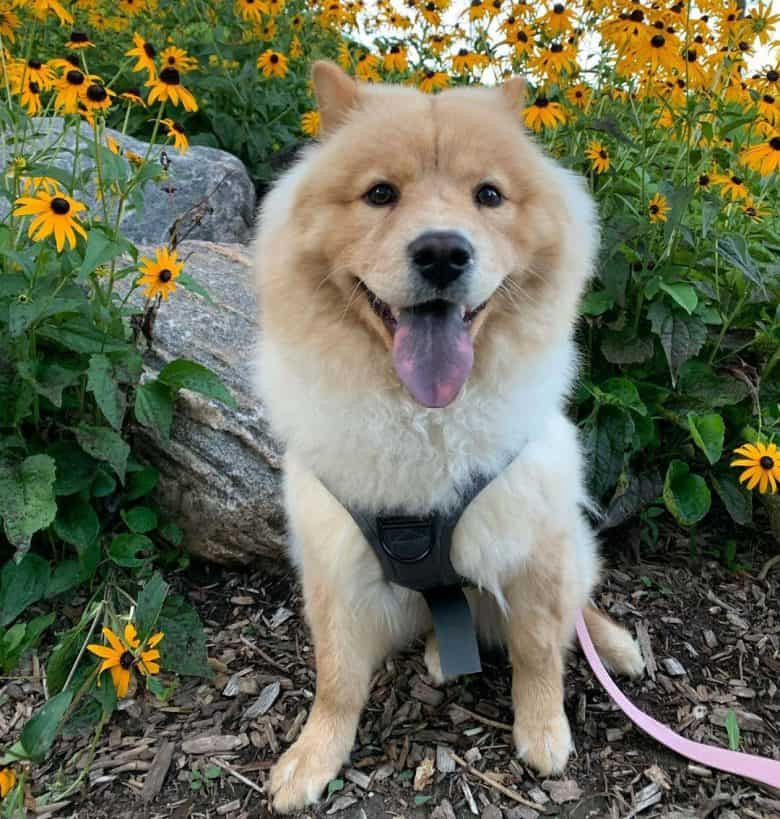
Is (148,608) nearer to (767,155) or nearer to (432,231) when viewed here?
(432,231)

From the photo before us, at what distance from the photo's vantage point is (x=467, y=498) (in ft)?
6.49

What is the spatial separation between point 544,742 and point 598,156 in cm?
229

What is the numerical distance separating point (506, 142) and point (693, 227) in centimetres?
150

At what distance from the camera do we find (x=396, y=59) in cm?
418

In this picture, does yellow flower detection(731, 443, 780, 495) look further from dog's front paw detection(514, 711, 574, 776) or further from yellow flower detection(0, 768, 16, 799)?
yellow flower detection(0, 768, 16, 799)

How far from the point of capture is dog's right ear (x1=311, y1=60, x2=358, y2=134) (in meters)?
2.02

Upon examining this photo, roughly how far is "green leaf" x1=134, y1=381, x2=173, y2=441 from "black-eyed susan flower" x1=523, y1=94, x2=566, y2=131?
5.73 feet

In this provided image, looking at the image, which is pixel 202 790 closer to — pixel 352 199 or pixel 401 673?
pixel 401 673

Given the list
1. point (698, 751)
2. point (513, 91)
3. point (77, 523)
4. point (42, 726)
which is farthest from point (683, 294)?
point (42, 726)

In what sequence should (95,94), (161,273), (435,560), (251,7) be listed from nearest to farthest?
(435,560), (95,94), (161,273), (251,7)

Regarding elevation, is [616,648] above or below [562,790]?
above

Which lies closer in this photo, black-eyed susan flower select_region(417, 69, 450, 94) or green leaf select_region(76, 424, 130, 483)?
green leaf select_region(76, 424, 130, 483)

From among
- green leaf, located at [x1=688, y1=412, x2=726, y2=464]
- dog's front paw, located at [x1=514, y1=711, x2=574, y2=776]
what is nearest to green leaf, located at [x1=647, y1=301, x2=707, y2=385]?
green leaf, located at [x1=688, y1=412, x2=726, y2=464]

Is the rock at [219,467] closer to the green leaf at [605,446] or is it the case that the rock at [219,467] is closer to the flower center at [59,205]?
the flower center at [59,205]
